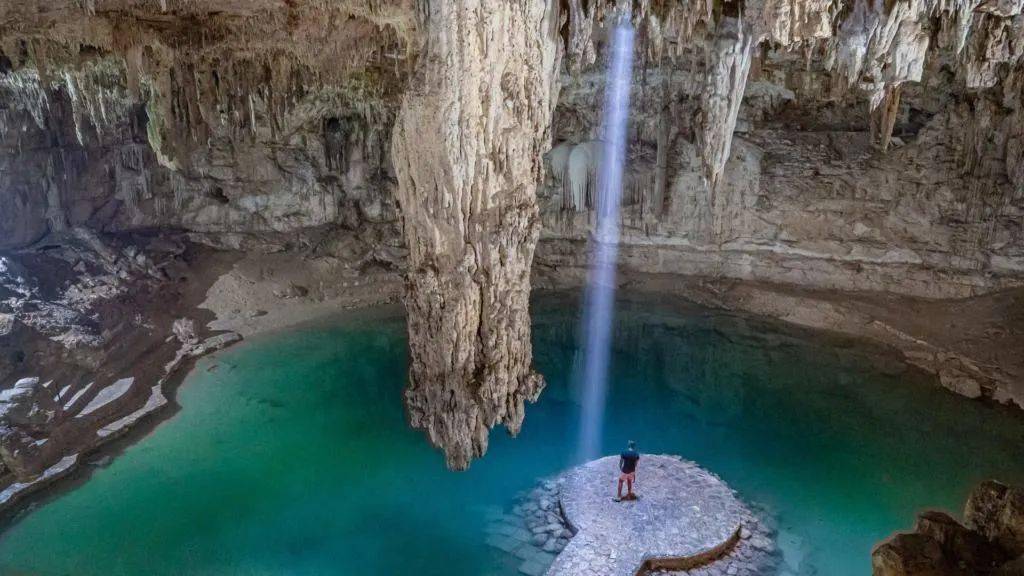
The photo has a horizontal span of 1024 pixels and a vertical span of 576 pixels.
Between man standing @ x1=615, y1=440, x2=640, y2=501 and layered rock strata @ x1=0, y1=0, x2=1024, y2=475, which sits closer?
layered rock strata @ x1=0, y1=0, x2=1024, y2=475

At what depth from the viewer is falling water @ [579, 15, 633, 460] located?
11070 mm

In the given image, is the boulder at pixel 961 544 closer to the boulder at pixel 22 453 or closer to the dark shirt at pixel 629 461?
the dark shirt at pixel 629 461

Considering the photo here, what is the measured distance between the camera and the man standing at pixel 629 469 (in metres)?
6.91

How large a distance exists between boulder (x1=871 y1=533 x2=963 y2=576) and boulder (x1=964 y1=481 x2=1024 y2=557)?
0.89 feet

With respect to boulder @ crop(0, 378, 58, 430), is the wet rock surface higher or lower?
higher

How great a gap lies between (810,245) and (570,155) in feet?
15.6

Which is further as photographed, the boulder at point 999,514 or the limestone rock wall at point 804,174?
the limestone rock wall at point 804,174

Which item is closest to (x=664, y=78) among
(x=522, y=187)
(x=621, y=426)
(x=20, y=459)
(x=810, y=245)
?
(x=810, y=245)

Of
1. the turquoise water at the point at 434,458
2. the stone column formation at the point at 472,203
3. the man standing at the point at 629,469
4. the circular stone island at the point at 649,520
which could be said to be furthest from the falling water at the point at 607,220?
the stone column formation at the point at 472,203

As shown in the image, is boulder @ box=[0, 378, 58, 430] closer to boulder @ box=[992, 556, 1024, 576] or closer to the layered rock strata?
the layered rock strata

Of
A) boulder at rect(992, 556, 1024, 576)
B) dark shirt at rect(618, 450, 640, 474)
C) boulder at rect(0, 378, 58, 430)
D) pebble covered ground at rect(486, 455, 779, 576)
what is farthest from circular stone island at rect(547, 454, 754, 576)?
boulder at rect(0, 378, 58, 430)

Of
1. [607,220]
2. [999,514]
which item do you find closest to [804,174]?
[607,220]

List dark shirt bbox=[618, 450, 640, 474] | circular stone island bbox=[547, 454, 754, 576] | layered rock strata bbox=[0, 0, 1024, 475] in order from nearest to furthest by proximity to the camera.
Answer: layered rock strata bbox=[0, 0, 1024, 475], circular stone island bbox=[547, 454, 754, 576], dark shirt bbox=[618, 450, 640, 474]

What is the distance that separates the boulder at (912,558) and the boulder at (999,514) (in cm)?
27
